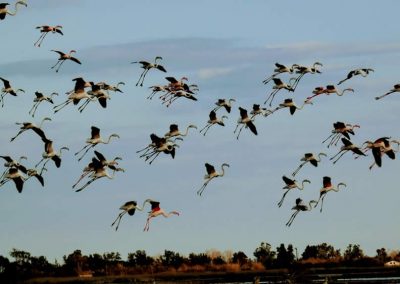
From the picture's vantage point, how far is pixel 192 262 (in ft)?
317

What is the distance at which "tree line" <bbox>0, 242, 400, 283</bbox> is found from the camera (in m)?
87.0

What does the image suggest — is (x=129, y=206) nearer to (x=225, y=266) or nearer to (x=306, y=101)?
(x=306, y=101)

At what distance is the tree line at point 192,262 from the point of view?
8700 centimetres

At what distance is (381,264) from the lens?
85500 mm

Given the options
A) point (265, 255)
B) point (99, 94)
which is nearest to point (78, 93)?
point (99, 94)

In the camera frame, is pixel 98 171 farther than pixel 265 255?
No

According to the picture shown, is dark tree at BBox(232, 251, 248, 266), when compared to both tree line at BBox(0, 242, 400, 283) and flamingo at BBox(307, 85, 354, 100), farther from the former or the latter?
flamingo at BBox(307, 85, 354, 100)

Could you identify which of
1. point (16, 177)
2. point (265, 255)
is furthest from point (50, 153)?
point (265, 255)

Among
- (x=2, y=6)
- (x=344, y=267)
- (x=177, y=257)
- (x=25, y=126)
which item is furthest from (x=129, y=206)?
(x=177, y=257)

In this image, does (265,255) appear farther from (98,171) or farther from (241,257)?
(98,171)

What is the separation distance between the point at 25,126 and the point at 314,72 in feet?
47.1

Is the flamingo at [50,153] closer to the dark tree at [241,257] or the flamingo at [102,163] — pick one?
the flamingo at [102,163]

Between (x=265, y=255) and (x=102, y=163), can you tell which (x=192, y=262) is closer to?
(x=265, y=255)

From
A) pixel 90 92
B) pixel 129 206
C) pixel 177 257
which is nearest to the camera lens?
pixel 129 206
